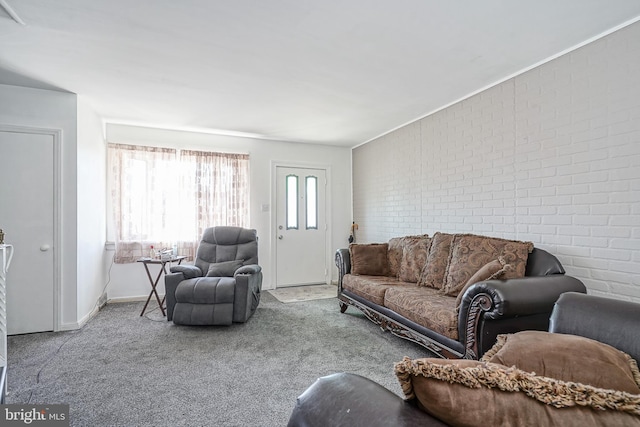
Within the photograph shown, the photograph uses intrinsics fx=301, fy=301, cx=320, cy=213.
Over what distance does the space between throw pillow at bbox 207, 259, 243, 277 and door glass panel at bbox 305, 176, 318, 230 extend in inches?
71.8

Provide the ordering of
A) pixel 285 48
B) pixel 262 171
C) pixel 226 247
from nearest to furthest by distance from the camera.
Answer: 1. pixel 285 48
2. pixel 226 247
3. pixel 262 171

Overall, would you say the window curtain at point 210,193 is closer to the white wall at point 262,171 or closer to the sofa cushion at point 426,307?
the white wall at point 262,171

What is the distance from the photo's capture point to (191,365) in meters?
2.38

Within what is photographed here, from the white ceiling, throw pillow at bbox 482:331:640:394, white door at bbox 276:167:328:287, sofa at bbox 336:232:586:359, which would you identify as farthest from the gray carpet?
the white ceiling

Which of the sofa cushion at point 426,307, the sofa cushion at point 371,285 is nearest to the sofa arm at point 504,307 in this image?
the sofa cushion at point 426,307

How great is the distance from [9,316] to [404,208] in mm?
4615

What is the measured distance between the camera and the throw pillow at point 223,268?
3672 millimetres

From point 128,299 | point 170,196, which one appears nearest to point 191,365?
point 128,299

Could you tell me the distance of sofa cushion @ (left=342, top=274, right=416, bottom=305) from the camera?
307 centimetres

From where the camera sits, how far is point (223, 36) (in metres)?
2.21

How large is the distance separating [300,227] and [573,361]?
15.0 feet

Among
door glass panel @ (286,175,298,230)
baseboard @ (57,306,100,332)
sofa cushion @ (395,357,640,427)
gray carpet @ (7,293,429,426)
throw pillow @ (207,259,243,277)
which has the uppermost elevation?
door glass panel @ (286,175,298,230)

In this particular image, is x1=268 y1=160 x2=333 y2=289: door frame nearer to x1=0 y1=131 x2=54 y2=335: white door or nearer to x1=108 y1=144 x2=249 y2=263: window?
x1=108 y1=144 x2=249 y2=263: window

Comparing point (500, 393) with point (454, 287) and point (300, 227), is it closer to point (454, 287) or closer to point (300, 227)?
point (454, 287)
